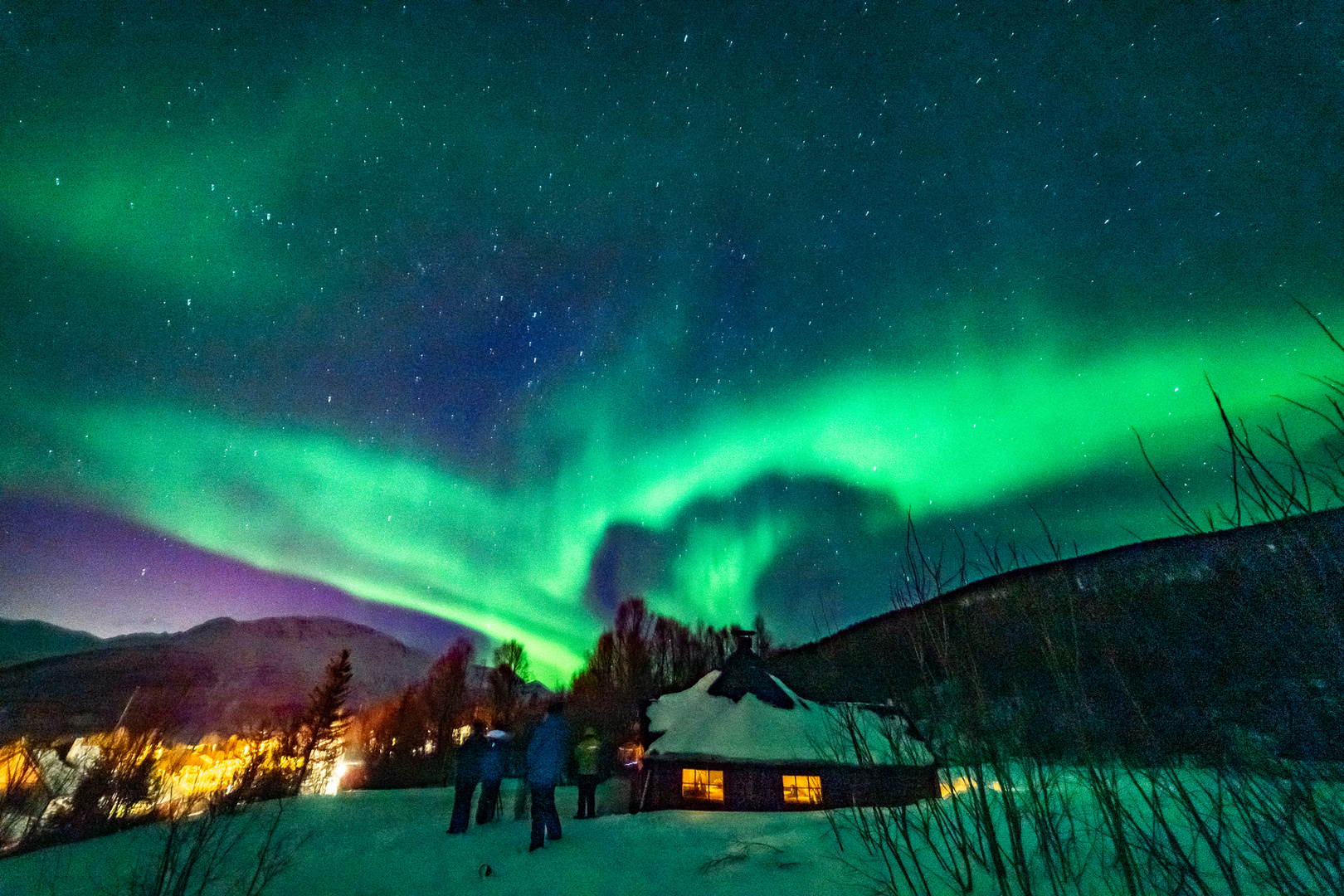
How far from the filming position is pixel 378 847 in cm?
1067

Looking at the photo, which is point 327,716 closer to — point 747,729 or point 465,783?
point 747,729

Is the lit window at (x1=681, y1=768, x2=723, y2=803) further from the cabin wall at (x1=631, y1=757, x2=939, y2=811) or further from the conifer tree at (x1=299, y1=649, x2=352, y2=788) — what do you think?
the conifer tree at (x1=299, y1=649, x2=352, y2=788)

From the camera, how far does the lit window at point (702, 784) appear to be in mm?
16984

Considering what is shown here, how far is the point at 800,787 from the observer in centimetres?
1703

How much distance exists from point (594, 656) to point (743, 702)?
39439mm

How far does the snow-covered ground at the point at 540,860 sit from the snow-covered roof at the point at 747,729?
4079mm

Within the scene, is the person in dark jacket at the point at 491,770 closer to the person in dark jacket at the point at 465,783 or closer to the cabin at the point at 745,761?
the person in dark jacket at the point at 465,783

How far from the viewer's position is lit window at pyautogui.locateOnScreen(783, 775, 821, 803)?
55.1ft

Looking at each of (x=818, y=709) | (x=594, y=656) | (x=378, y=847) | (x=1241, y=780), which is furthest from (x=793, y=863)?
(x=594, y=656)

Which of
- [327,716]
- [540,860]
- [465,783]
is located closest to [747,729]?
[465,783]

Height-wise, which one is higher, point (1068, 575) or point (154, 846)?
point (1068, 575)

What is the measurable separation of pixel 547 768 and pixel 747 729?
9.82 metres

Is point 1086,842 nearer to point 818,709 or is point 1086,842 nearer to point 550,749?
point 550,749

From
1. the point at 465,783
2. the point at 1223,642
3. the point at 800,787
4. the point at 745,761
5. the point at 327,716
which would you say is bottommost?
the point at 800,787
